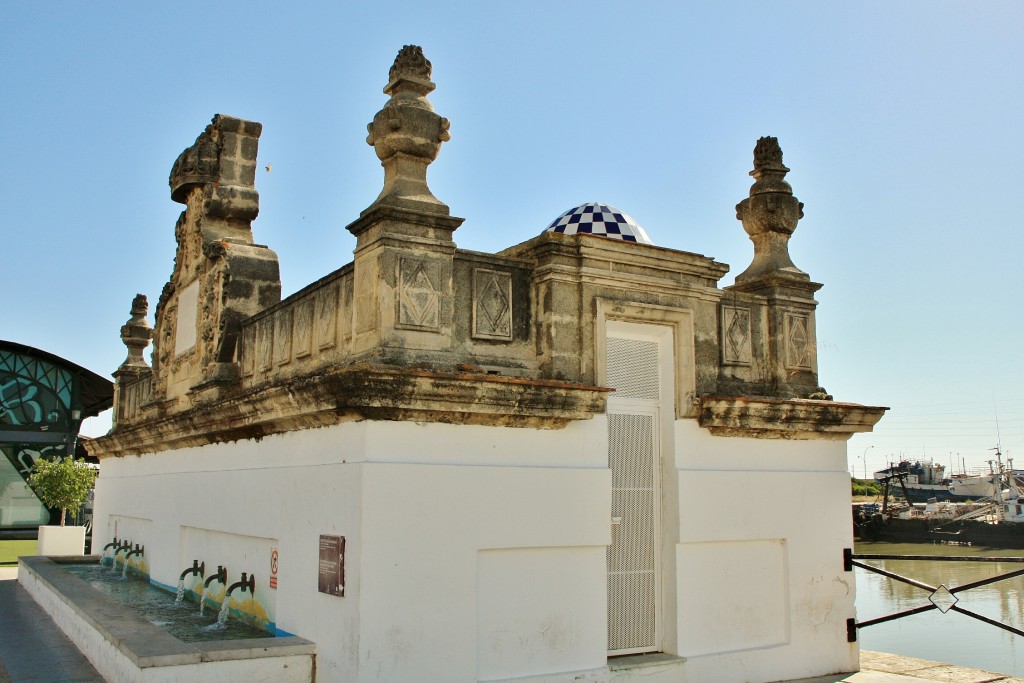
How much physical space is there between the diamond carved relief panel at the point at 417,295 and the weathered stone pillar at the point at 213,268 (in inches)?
163

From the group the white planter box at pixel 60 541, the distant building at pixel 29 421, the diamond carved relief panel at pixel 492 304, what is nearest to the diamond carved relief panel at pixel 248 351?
the diamond carved relief panel at pixel 492 304

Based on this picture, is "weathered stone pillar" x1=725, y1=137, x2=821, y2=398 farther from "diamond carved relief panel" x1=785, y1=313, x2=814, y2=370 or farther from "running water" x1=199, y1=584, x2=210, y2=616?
"running water" x1=199, y1=584, x2=210, y2=616

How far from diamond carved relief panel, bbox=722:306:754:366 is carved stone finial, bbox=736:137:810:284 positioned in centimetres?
67

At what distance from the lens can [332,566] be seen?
7145mm

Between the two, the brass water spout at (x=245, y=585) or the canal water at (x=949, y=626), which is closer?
the brass water spout at (x=245, y=585)

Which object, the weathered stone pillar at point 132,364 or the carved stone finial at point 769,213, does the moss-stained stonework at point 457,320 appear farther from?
the weathered stone pillar at point 132,364

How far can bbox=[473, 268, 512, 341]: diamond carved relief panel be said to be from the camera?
7699 mm

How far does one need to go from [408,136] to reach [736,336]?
405cm

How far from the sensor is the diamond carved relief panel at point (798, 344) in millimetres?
9573

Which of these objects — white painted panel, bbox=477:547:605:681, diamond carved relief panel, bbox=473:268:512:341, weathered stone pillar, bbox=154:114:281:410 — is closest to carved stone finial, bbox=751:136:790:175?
diamond carved relief panel, bbox=473:268:512:341

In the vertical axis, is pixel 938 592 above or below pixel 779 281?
below

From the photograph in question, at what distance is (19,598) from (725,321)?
12.3m

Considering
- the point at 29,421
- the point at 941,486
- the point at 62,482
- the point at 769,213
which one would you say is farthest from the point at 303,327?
the point at 941,486

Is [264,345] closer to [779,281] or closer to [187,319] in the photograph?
[187,319]
